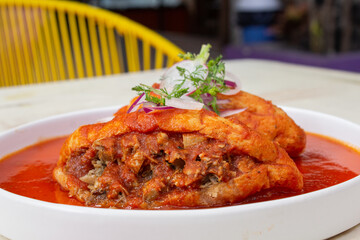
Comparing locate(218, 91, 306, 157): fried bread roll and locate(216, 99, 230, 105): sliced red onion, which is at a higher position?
locate(216, 99, 230, 105): sliced red onion

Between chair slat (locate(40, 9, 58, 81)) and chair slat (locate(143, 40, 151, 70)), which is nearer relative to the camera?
chair slat (locate(143, 40, 151, 70))

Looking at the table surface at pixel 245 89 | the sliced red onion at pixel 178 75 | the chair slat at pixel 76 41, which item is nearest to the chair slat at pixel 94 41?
the chair slat at pixel 76 41

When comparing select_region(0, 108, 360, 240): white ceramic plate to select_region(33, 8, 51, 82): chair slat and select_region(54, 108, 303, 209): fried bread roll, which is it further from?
select_region(33, 8, 51, 82): chair slat

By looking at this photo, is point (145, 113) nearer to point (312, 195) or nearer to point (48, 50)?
point (312, 195)

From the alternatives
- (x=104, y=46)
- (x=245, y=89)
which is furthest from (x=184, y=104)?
(x=104, y=46)

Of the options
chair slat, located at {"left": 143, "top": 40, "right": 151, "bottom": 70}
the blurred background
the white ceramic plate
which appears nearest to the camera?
the white ceramic plate

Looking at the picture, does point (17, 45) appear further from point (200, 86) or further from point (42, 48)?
point (200, 86)

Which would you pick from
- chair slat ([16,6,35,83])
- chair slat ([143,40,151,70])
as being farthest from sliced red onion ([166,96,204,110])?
chair slat ([16,6,35,83])
